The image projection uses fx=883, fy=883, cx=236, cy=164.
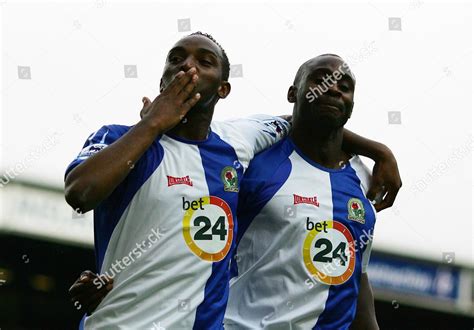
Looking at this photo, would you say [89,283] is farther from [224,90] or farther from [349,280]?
[349,280]

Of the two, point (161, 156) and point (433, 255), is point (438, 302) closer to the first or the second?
point (433, 255)

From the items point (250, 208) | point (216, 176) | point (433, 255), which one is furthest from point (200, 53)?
point (433, 255)

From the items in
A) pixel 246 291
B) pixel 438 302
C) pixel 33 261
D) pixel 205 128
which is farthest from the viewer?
pixel 33 261

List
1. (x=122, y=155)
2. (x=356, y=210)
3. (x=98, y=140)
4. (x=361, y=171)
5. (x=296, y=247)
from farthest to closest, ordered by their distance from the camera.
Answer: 1. (x=361, y=171)
2. (x=356, y=210)
3. (x=296, y=247)
4. (x=98, y=140)
5. (x=122, y=155)

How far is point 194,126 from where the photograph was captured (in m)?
4.80

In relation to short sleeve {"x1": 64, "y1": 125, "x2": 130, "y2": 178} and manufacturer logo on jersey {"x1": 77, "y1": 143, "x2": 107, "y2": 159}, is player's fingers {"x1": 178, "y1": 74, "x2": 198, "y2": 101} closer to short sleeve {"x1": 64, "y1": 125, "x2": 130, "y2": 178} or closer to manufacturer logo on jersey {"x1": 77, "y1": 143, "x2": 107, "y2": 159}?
short sleeve {"x1": 64, "y1": 125, "x2": 130, "y2": 178}

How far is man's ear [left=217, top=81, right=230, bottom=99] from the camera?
4930mm

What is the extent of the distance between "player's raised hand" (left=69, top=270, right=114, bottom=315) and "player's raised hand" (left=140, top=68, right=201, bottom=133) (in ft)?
2.62

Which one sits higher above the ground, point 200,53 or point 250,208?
point 200,53

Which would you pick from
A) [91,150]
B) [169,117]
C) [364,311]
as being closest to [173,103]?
[169,117]

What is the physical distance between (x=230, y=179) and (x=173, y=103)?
24.8 inches

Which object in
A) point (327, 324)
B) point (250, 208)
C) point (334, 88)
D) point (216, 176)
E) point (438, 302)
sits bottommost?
point (438, 302)

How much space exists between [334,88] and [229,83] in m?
0.66

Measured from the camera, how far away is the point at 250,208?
5.31 m
